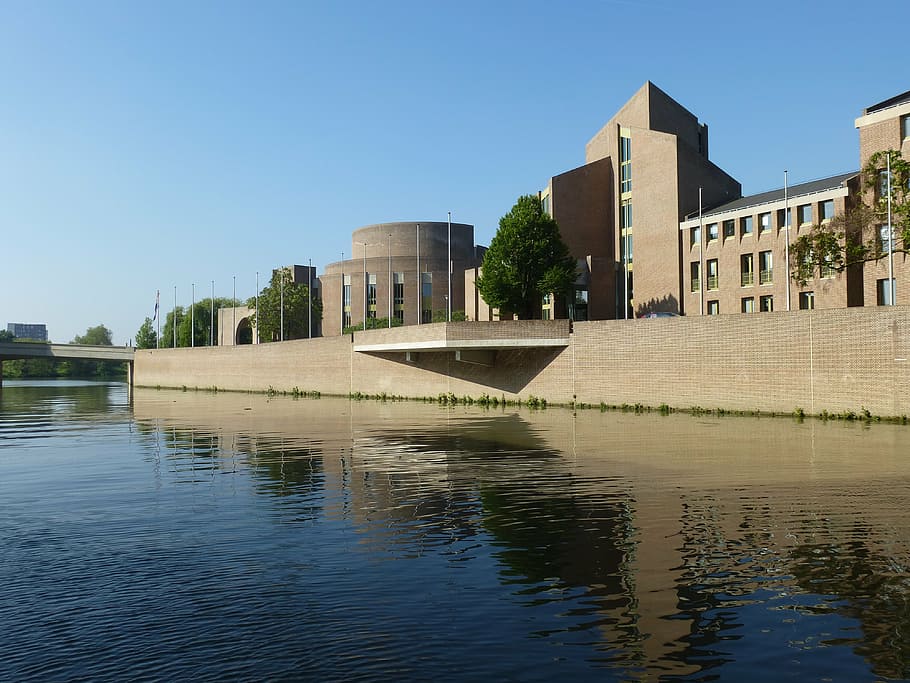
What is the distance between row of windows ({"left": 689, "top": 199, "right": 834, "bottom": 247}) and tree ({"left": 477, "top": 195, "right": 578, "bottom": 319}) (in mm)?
10301

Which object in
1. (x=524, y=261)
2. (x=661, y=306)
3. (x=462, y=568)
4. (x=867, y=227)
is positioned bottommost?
(x=462, y=568)

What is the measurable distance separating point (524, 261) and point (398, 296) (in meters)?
57.1

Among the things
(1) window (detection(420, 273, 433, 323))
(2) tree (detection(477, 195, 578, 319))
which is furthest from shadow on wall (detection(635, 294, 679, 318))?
(1) window (detection(420, 273, 433, 323))

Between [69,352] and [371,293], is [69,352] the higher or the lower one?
the lower one

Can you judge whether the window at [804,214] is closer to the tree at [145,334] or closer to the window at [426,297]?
the window at [426,297]

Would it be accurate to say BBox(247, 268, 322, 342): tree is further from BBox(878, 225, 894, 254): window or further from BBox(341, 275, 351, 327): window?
BBox(878, 225, 894, 254): window

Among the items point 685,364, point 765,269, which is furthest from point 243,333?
point 685,364

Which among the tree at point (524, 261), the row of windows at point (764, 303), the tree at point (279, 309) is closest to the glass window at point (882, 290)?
the row of windows at point (764, 303)

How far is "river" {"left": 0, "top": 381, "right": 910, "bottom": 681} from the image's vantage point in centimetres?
780

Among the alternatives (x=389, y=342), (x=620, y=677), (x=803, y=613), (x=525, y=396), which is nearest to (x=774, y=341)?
(x=525, y=396)

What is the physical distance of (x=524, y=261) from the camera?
61688 mm

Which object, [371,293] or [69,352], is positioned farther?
[371,293]

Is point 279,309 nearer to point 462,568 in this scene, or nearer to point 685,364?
point 685,364

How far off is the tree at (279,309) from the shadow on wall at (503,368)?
4421cm
